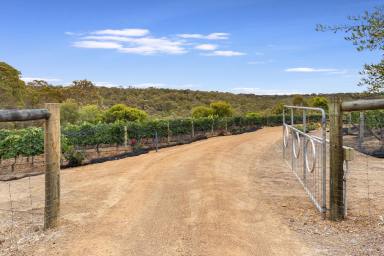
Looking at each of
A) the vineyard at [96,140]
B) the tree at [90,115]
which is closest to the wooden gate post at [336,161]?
the vineyard at [96,140]

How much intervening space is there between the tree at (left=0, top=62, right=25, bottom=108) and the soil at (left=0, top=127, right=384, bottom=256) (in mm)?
15096

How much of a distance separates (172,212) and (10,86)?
24.0 m

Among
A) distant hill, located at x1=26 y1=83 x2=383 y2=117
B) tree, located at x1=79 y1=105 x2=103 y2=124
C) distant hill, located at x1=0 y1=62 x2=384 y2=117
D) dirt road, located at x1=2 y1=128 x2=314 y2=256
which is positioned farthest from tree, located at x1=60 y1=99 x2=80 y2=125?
distant hill, located at x1=26 y1=83 x2=383 y2=117

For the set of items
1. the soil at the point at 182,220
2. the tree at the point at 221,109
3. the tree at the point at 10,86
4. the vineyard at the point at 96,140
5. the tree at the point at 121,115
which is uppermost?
the tree at the point at 10,86

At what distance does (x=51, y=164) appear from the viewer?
24.0ft

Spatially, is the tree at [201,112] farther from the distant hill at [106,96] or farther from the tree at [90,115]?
the tree at [90,115]

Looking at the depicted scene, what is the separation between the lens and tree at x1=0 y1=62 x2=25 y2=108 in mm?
26312

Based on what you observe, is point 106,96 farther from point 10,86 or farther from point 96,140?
point 96,140

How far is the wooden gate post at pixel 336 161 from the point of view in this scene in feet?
23.7

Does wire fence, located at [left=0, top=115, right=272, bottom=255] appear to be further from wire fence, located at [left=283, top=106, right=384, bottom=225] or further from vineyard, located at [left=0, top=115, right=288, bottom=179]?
wire fence, located at [left=283, top=106, right=384, bottom=225]

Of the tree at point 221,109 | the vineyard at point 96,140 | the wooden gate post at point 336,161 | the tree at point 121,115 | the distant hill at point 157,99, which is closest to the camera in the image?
the wooden gate post at point 336,161

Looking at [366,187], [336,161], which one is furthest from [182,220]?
[366,187]

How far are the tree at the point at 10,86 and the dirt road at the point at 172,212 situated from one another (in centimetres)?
→ 1443

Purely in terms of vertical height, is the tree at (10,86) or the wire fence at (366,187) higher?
the tree at (10,86)
